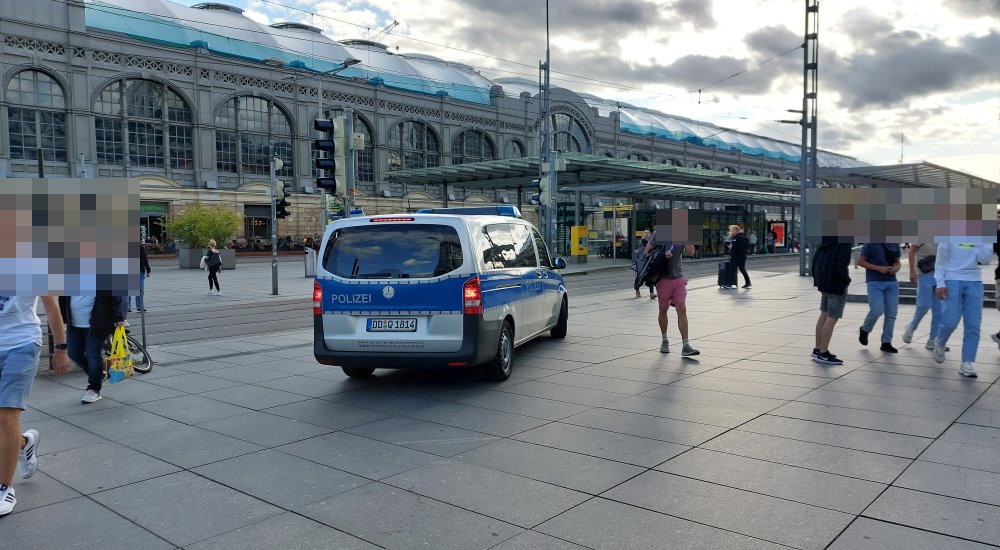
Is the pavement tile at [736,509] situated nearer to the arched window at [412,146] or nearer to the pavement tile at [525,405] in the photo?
the pavement tile at [525,405]

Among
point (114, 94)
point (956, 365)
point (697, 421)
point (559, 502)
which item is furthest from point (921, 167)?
point (114, 94)

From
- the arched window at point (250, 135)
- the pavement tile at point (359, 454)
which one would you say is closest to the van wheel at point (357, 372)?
the pavement tile at point (359, 454)

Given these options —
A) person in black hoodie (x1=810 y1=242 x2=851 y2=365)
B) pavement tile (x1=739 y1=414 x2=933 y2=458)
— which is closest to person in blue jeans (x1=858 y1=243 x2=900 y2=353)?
person in black hoodie (x1=810 y1=242 x2=851 y2=365)

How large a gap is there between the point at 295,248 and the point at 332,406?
4730 centimetres

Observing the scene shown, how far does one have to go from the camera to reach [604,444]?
5.59 meters

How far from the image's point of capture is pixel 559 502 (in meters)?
4.41

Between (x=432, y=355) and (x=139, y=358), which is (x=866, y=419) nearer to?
(x=432, y=355)

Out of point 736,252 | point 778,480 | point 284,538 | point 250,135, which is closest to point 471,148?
point 250,135

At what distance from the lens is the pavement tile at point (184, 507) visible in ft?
13.5

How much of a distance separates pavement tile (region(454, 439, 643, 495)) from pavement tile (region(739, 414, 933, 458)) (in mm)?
1537

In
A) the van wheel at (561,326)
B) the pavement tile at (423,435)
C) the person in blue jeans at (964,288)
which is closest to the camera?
the pavement tile at (423,435)

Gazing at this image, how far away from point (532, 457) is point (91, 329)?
182 inches

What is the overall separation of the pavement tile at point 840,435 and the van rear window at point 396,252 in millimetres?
3265

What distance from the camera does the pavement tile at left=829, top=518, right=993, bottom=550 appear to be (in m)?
3.71
